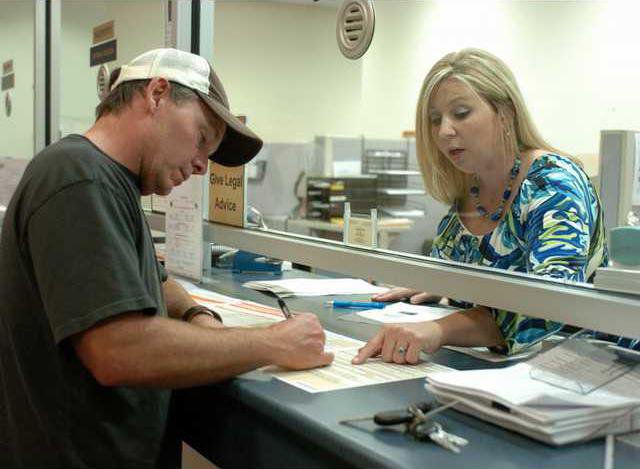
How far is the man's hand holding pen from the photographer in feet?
3.99

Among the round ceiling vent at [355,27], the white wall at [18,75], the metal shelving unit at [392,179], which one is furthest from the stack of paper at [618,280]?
the metal shelving unit at [392,179]

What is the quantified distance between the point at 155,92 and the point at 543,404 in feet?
2.50

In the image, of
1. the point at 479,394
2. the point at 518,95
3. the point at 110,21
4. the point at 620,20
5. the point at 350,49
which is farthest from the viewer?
the point at 110,21

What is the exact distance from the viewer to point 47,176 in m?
1.08

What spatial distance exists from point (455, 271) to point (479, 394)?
1.53 ft

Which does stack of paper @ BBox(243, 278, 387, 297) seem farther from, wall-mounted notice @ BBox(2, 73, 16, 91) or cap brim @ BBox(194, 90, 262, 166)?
wall-mounted notice @ BBox(2, 73, 16, 91)

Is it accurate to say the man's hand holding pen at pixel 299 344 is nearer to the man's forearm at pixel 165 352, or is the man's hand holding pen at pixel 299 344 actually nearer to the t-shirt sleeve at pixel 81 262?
the man's forearm at pixel 165 352

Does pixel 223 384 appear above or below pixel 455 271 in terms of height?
below

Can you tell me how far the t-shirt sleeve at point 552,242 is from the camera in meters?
1.36

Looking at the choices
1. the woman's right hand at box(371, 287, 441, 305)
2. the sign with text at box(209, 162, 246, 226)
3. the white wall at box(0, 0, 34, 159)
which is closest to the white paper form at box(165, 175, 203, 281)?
the sign with text at box(209, 162, 246, 226)

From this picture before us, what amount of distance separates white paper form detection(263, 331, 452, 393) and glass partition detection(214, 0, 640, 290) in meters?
0.42

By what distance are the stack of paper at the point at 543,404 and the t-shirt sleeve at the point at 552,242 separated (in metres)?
0.30

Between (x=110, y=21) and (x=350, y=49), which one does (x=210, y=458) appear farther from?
(x=110, y=21)

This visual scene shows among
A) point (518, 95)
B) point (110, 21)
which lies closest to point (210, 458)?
point (518, 95)
